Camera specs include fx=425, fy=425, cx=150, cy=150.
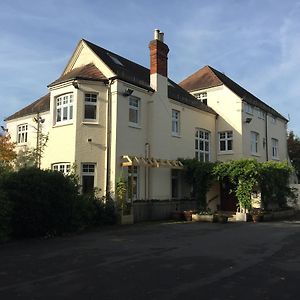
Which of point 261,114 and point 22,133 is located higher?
point 261,114

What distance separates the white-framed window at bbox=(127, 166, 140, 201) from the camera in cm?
2269

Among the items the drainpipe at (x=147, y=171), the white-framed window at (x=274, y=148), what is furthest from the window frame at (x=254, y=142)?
the drainpipe at (x=147, y=171)

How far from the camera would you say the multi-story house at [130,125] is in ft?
74.0

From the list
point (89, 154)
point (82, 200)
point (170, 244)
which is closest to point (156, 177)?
point (89, 154)

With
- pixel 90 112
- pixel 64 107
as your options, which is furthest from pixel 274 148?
pixel 64 107

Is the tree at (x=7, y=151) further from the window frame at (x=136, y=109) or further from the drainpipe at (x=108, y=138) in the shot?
the window frame at (x=136, y=109)

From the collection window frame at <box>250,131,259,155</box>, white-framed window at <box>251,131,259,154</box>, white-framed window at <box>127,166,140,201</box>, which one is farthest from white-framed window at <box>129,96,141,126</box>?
white-framed window at <box>251,131,259,154</box>

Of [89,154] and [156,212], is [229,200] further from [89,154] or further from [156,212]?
[89,154]

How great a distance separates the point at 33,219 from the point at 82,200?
3042 millimetres

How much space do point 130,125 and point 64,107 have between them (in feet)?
12.4

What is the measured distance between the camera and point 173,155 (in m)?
26.6

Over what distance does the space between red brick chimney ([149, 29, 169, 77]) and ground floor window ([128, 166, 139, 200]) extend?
6432 millimetres

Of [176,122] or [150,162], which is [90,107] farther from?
[176,122]

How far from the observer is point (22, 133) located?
3080cm
